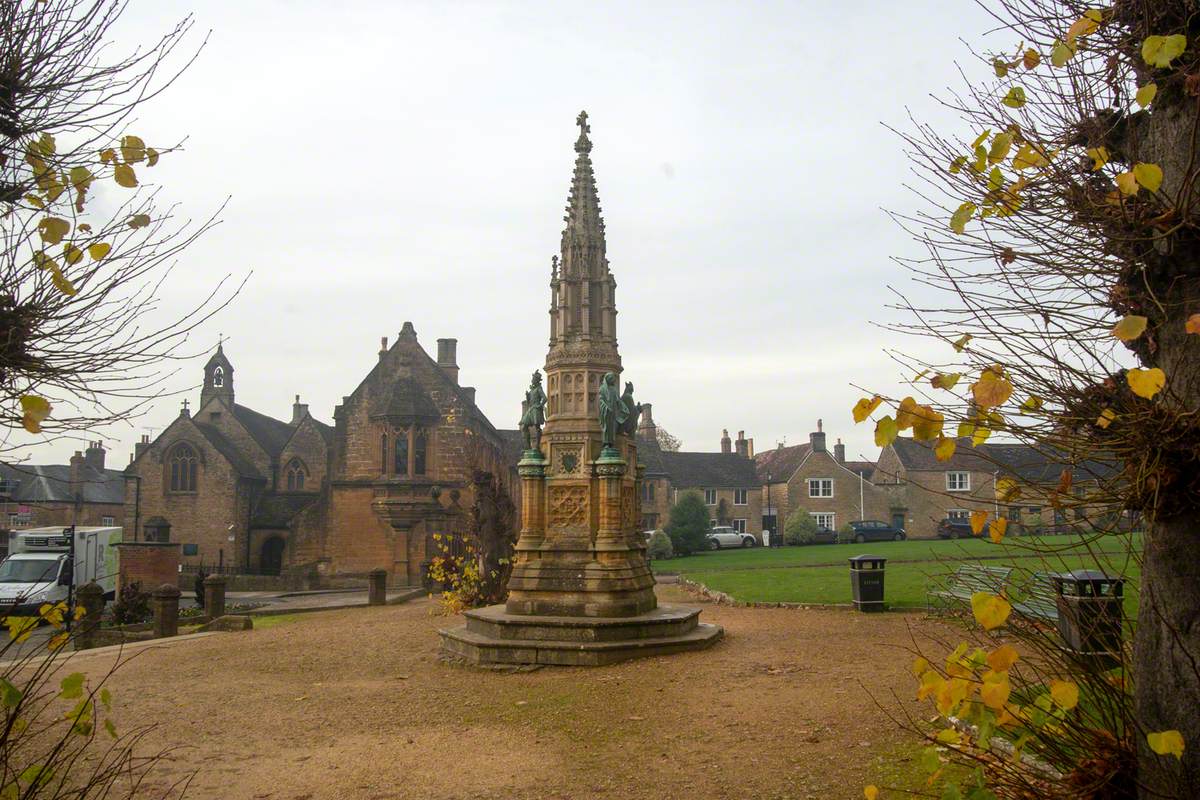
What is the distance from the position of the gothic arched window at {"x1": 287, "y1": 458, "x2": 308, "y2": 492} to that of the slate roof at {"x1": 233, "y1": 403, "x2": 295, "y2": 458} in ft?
7.68

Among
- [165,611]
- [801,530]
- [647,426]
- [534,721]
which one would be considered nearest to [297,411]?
[647,426]

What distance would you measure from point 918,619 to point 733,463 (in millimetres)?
50296

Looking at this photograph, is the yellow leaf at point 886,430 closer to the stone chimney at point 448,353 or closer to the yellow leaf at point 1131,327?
the yellow leaf at point 1131,327

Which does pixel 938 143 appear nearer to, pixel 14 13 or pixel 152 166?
pixel 152 166

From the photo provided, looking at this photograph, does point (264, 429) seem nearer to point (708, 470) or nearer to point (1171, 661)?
point (708, 470)

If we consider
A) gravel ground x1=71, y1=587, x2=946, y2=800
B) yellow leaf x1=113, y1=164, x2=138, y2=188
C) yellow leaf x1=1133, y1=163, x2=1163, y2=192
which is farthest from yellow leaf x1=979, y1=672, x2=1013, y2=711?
gravel ground x1=71, y1=587, x2=946, y2=800

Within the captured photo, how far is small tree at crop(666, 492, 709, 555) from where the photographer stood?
48.8 m

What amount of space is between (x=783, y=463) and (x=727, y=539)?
1162cm

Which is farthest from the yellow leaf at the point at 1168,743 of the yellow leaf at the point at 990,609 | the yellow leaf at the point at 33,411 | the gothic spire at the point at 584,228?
the gothic spire at the point at 584,228

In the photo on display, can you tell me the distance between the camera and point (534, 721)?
399 inches

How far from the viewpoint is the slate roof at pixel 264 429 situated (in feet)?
162

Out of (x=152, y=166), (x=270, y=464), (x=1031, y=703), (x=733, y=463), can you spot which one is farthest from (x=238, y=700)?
(x=733, y=463)

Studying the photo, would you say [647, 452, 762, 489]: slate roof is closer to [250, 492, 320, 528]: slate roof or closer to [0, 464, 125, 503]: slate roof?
[250, 492, 320, 528]: slate roof

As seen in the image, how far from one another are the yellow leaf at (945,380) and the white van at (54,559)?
2699 centimetres
